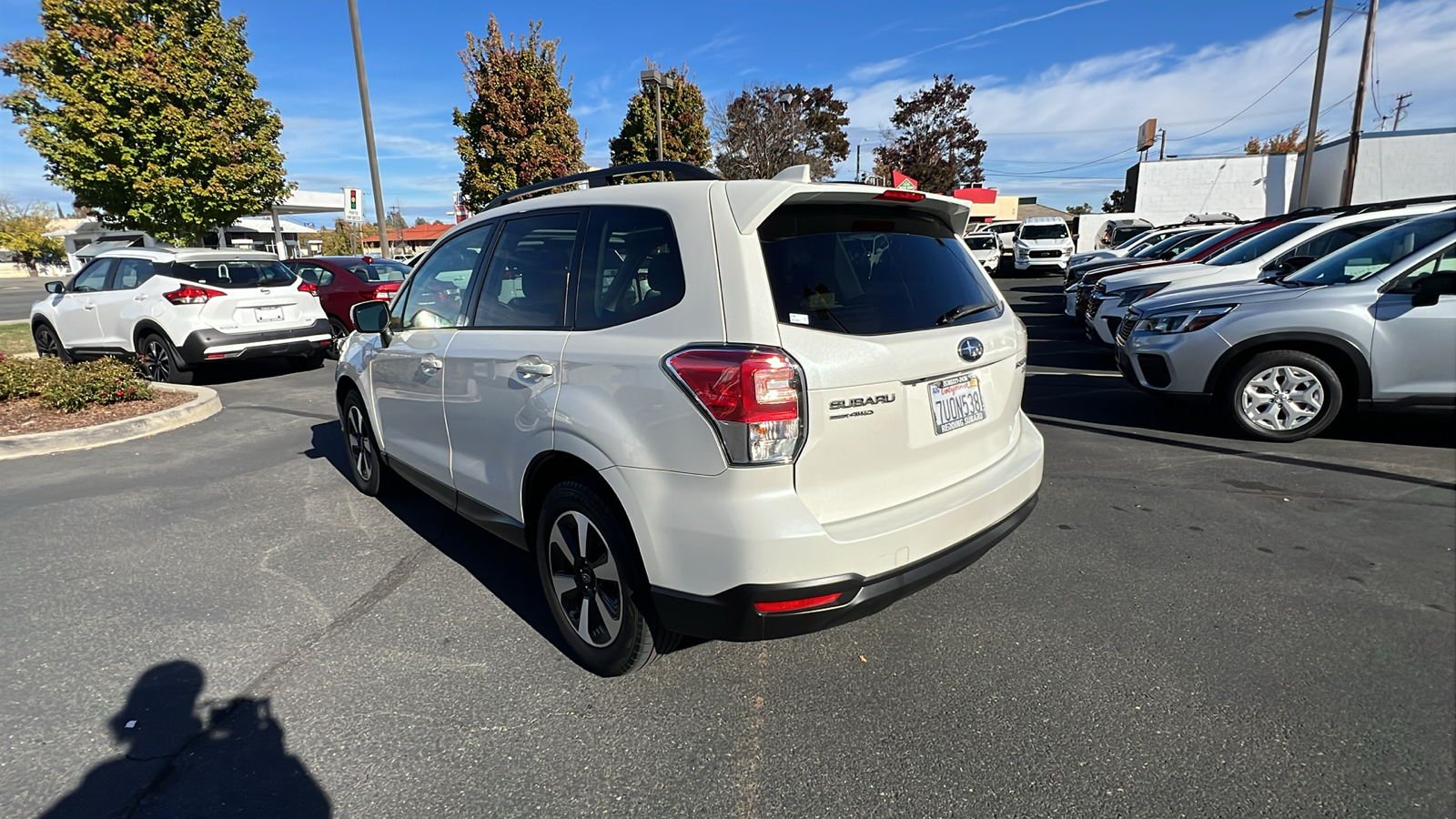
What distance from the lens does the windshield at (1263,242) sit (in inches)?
331

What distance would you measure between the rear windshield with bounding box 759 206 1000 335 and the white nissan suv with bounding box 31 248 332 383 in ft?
28.5

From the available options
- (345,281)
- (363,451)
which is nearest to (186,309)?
(345,281)

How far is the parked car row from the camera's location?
16.5ft

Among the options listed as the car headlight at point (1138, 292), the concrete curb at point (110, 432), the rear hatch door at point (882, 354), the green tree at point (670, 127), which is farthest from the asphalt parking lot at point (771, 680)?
the green tree at point (670, 127)

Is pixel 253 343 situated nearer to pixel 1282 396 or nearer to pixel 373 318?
pixel 373 318

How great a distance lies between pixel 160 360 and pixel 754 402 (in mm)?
9740

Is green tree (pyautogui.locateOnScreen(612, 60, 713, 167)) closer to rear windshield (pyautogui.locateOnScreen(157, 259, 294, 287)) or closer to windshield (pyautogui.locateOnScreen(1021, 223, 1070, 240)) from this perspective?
A: windshield (pyautogui.locateOnScreen(1021, 223, 1070, 240))

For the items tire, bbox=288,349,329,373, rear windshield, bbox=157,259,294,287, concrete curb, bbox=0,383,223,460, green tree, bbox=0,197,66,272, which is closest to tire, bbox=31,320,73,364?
tire, bbox=288,349,329,373

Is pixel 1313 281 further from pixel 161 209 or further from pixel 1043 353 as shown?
pixel 161 209

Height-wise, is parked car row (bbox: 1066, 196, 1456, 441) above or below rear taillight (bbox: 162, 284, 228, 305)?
below

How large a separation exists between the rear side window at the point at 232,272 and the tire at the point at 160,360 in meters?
0.81

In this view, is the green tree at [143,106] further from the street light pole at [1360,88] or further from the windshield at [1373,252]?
the street light pole at [1360,88]

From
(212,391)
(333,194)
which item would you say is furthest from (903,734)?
(333,194)

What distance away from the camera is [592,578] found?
268cm
